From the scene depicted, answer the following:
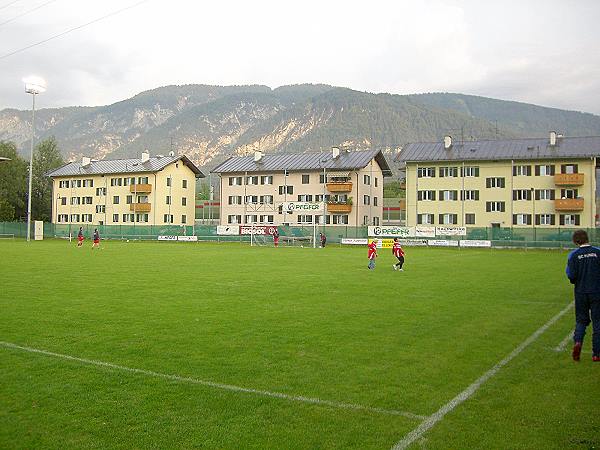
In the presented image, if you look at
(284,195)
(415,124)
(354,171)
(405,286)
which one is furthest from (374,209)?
(415,124)

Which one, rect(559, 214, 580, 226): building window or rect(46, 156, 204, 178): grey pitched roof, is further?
rect(46, 156, 204, 178): grey pitched roof

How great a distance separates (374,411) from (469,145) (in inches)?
2624

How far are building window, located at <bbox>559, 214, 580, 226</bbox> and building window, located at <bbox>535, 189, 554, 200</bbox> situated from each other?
241 centimetres

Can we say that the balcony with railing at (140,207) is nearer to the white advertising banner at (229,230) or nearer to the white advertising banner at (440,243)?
the white advertising banner at (229,230)

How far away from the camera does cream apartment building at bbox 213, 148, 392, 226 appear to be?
72.7 m

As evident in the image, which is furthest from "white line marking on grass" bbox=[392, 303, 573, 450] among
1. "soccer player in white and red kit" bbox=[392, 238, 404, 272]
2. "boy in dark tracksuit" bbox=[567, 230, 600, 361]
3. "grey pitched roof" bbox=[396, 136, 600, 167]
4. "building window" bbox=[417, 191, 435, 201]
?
"building window" bbox=[417, 191, 435, 201]

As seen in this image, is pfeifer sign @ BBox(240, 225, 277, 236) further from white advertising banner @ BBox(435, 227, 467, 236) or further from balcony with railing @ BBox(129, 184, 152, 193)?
balcony with railing @ BBox(129, 184, 152, 193)

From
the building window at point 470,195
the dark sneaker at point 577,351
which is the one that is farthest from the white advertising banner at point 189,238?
the dark sneaker at point 577,351

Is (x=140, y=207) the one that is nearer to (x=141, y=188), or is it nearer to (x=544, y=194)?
(x=141, y=188)

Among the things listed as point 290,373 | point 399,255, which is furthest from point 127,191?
point 290,373

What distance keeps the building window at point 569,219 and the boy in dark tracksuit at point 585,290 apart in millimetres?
57888

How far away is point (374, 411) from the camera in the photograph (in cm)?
636

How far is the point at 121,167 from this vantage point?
86.4 metres

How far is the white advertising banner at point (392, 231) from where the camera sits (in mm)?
55406
